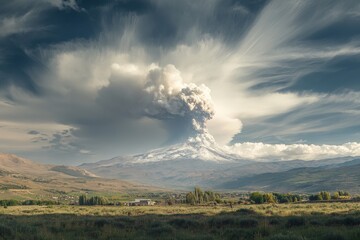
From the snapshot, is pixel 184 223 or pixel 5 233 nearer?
pixel 5 233

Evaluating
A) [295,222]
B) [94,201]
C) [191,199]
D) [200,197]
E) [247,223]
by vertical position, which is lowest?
[295,222]

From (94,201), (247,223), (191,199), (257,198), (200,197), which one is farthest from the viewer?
(94,201)

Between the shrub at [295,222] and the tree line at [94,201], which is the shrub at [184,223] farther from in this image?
the tree line at [94,201]

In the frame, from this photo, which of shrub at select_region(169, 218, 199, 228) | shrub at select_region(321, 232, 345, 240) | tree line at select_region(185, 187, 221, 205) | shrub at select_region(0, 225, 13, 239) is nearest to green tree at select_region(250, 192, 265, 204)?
tree line at select_region(185, 187, 221, 205)

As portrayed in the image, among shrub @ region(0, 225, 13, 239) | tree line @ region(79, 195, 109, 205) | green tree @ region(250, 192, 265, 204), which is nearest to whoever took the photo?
shrub @ region(0, 225, 13, 239)

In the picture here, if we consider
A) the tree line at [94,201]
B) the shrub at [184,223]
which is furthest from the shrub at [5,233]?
the tree line at [94,201]

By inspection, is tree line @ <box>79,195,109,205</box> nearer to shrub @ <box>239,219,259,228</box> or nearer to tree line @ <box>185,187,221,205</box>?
tree line @ <box>185,187,221,205</box>

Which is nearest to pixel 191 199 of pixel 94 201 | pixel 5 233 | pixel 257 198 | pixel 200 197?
pixel 200 197

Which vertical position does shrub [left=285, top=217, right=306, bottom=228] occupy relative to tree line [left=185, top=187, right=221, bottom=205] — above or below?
below

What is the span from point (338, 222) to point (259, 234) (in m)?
11.5

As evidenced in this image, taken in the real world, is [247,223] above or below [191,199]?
below

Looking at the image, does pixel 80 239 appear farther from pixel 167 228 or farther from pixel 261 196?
pixel 261 196

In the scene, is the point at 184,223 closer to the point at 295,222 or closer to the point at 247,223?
the point at 247,223

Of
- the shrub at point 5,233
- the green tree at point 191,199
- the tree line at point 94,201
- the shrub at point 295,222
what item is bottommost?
the shrub at point 295,222
